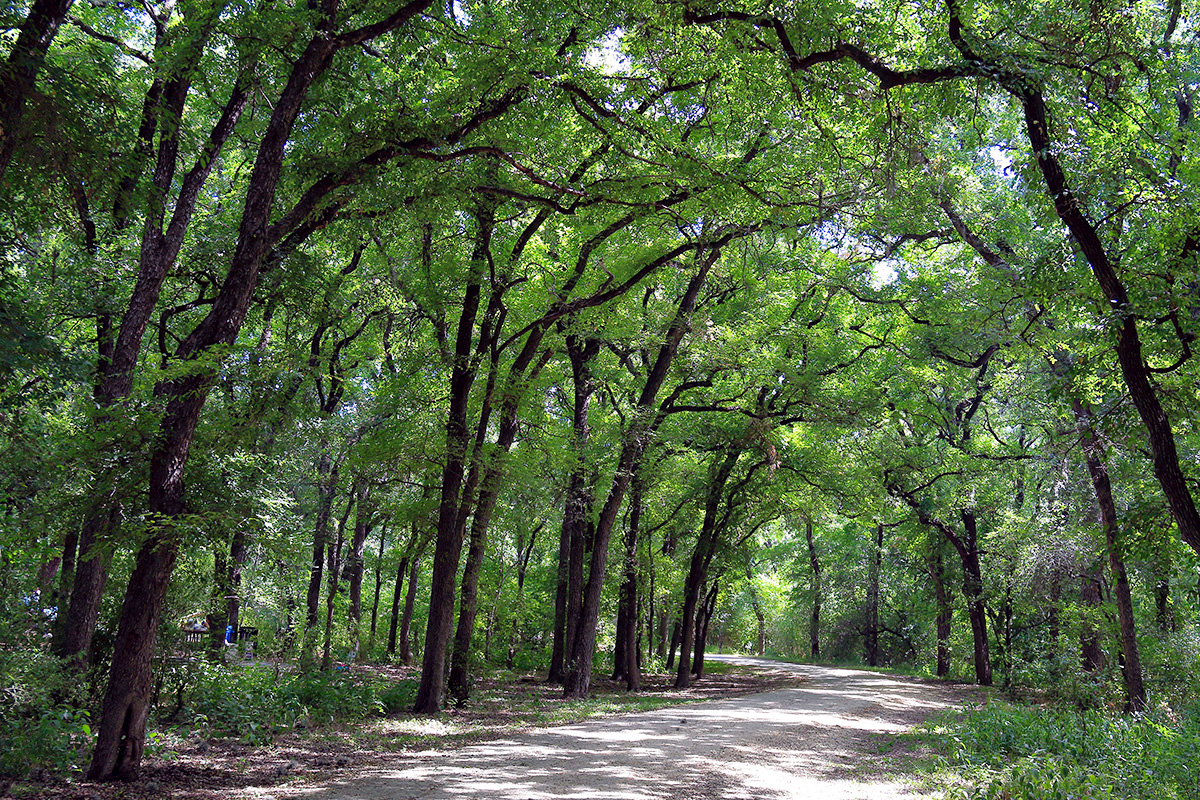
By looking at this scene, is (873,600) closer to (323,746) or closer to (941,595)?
(941,595)

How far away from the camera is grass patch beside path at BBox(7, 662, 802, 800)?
630cm

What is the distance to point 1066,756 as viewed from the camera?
7.85 metres

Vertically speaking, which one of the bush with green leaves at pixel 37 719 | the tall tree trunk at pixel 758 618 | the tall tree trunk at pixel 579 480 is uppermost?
the tall tree trunk at pixel 579 480

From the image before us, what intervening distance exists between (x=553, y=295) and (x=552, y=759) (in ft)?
22.2

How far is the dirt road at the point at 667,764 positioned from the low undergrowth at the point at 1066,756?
73cm

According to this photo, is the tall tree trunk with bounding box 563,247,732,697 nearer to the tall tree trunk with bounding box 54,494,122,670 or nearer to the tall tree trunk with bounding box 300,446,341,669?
the tall tree trunk with bounding box 300,446,341,669

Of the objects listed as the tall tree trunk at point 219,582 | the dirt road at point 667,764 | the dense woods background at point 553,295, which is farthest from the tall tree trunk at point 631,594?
the tall tree trunk at point 219,582

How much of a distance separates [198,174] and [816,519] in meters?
18.9

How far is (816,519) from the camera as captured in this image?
74.8 feet

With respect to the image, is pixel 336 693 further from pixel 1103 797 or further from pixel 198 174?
pixel 1103 797

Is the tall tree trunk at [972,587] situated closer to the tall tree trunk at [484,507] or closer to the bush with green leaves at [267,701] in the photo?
the tall tree trunk at [484,507]

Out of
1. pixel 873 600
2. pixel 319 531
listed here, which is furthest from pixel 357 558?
pixel 873 600

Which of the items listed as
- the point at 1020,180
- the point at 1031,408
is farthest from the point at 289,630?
the point at 1031,408

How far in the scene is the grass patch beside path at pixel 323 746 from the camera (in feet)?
20.7
